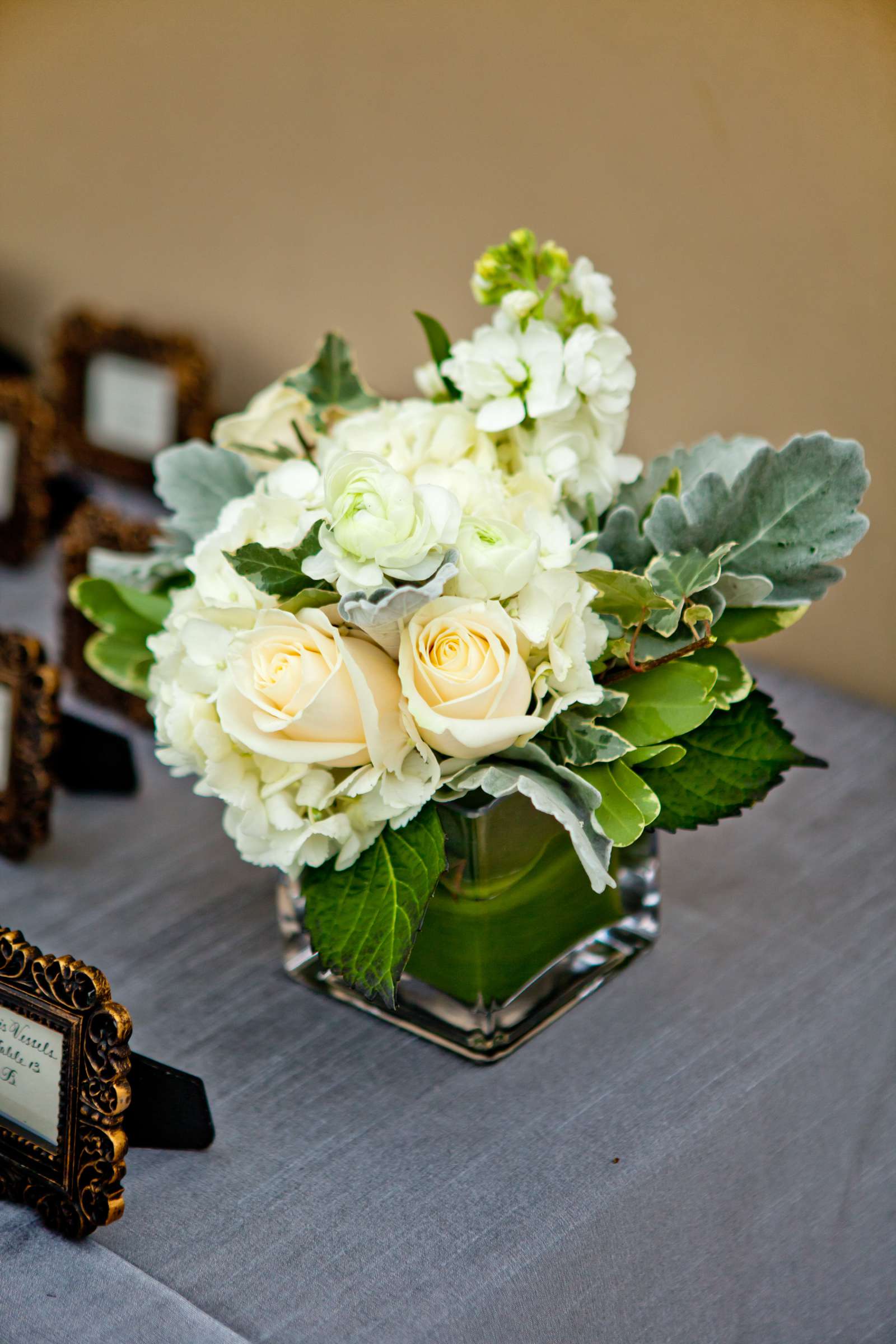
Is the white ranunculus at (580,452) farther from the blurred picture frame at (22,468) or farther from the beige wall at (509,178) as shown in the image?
the blurred picture frame at (22,468)

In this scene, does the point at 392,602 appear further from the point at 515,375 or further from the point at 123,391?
the point at 123,391

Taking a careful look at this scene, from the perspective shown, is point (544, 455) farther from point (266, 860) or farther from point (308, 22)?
point (308, 22)

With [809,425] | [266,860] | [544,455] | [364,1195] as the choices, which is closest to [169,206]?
[809,425]

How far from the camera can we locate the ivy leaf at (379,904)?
566 mm

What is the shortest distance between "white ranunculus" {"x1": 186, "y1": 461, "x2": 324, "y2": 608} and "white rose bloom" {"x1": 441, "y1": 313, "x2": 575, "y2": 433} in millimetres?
92

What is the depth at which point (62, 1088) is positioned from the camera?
0.55m

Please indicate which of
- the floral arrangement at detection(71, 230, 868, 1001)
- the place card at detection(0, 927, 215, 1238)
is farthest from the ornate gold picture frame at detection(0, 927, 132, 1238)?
the floral arrangement at detection(71, 230, 868, 1001)

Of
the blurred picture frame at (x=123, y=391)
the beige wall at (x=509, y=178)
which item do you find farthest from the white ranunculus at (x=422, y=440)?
the blurred picture frame at (x=123, y=391)

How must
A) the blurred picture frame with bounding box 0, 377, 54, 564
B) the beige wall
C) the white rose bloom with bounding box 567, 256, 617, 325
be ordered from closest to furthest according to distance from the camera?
1. the white rose bloom with bounding box 567, 256, 617, 325
2. the beige wall
3. the blurred picture frame with bounding box 0, 377, 54, 564

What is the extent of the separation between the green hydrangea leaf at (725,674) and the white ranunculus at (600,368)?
13cm

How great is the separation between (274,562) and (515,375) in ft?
0.51

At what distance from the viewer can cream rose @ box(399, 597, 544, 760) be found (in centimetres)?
55

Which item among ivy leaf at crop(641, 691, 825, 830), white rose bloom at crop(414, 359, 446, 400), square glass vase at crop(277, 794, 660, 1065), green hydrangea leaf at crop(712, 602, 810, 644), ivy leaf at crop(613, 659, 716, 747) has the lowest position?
square glass vase at crop(277, 794, 660, 1065)

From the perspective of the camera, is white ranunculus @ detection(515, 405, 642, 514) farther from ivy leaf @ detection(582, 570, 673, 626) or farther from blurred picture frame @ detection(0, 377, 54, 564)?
blurred picture frame @ detection(0, 377, 54, 564)
